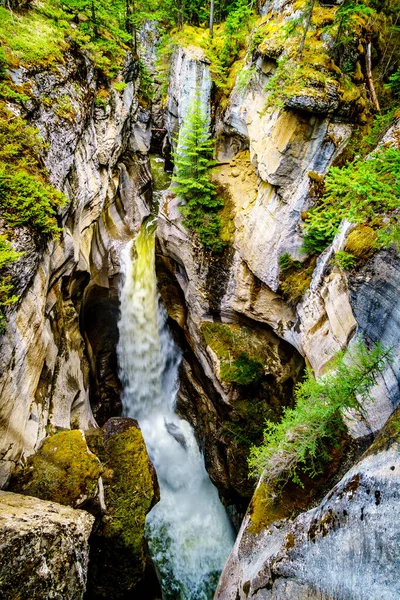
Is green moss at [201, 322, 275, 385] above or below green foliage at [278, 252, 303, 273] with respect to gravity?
below

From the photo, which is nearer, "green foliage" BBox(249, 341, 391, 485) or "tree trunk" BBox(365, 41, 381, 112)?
"green foliage" BBox(249, 341, 391, 485)

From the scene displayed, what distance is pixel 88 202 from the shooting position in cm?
1202

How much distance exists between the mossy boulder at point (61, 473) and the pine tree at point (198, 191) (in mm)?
8445

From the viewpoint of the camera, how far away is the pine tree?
473 inches

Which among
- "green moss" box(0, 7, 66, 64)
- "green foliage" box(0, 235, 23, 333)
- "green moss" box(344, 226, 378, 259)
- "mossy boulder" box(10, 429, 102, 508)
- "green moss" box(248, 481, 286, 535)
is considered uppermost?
"green moss" box(0, 7, 66, 64)

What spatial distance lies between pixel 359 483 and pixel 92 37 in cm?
1728

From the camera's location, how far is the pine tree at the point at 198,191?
1203cm

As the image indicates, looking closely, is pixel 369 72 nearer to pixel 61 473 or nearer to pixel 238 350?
pixel 238 350

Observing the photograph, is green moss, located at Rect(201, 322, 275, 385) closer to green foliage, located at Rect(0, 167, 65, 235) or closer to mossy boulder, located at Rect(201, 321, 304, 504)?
mossy boulder, located at Rect(201, 321, 304, 504)

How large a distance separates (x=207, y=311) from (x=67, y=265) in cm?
604

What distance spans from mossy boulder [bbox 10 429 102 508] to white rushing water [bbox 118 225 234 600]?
6883 millimetres

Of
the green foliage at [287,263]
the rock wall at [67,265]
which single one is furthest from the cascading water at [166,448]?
the green foliage at [287,263]

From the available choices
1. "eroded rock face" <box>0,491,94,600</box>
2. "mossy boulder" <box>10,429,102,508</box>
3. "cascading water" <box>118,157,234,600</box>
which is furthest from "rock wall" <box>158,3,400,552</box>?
"mossy boulder" <box>10,429,102,508</box>

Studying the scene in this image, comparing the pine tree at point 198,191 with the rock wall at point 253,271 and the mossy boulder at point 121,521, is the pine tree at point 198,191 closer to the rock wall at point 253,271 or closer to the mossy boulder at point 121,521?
the rock wall at point 253,271
